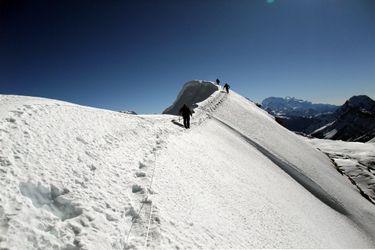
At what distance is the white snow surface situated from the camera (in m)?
9.01

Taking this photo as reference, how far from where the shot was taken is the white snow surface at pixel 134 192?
9.01 meters

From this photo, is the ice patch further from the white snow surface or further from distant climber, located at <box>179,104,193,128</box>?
distant climber, located at <box>179,104,193,128</box>

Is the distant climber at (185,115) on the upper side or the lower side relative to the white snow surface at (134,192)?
upper

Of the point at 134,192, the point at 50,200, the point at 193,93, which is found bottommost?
the point at 134,192

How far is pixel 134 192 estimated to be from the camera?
40.7ft

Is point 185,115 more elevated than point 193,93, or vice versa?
point 193,93

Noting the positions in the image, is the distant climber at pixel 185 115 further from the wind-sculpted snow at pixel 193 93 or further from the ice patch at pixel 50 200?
the wind-sculpted snow at pixel 193 93

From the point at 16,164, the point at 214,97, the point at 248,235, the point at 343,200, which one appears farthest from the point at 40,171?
the point at 214,97

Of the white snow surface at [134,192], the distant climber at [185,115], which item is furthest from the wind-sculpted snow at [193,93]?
the white snow surface at [134,192]

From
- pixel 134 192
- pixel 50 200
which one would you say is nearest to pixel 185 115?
pixel 134 192

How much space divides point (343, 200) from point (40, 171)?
33.9 metres

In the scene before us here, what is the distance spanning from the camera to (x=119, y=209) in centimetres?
1073

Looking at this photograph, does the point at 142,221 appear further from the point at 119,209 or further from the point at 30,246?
the point at 30,246

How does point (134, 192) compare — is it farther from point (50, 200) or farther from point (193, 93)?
point (193, 93)
